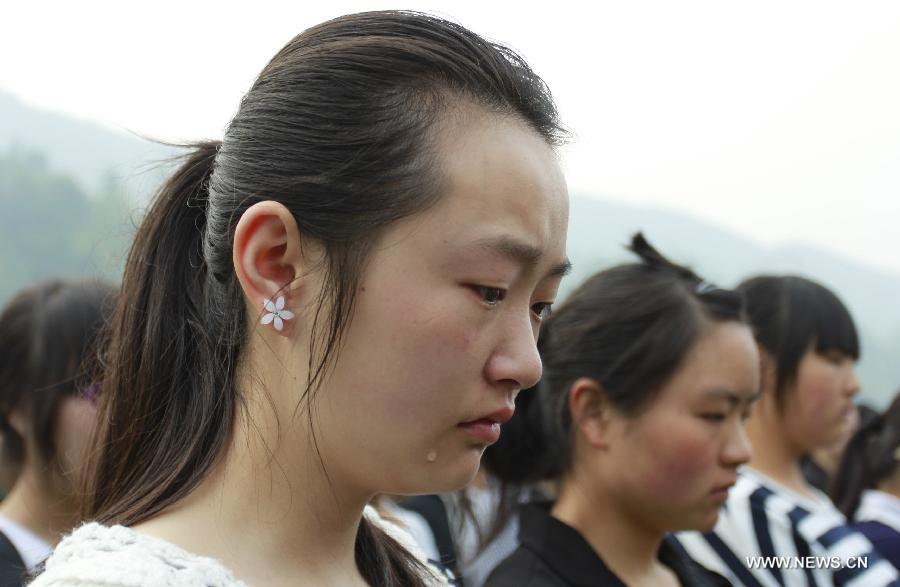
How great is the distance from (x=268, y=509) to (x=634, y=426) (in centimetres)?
142

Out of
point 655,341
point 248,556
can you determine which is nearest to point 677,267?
point 655,341

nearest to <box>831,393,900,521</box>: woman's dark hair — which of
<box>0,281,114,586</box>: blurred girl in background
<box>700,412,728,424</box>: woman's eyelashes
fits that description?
<box>700,412,728,424</box>: woman's eyelashes

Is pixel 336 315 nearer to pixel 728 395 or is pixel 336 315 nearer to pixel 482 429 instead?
pixel 482 429

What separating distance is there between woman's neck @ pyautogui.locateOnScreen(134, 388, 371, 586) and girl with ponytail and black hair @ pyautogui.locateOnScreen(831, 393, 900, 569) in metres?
2.36

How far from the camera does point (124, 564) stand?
1165 millimetres

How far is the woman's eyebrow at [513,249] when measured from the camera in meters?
1.28

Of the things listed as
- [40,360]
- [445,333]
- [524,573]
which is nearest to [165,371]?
[445,333]

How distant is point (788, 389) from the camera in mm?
3777

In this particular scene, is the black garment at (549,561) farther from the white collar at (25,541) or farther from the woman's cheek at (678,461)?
the white collar at (25,541)

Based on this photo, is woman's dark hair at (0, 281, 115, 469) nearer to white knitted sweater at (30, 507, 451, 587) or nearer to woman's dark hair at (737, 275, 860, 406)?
white knitted sweater at (30, 507, 451, 587)

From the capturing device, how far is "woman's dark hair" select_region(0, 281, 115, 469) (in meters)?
2.92

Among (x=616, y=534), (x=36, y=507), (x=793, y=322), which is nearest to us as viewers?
(x=616, y=534)

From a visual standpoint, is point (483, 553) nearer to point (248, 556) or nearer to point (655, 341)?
point (655, 341)

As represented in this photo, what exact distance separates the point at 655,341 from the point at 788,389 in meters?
1.38
